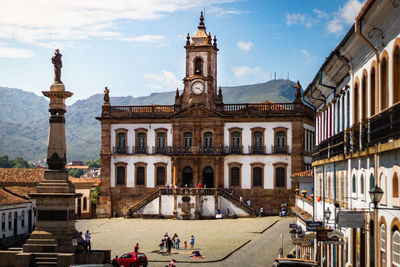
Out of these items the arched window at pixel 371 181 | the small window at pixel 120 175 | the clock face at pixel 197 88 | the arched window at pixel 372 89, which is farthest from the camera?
the small window at pixel 120 175

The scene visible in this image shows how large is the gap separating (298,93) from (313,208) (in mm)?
35462

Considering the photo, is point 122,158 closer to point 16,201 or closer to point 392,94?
point 16,201

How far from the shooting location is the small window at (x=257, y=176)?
222ft

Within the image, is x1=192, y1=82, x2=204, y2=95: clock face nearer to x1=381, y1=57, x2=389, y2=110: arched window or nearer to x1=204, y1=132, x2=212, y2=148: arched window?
x1=204, y1=132, x2=212, y2=148: arched window

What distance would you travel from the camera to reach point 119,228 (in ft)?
192

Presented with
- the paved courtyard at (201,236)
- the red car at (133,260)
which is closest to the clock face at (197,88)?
the paved courtyard at (201,236)

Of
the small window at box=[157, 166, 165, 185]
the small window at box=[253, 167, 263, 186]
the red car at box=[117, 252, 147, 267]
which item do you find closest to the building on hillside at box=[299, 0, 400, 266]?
the red car at box=[117, 252, 147, 267]

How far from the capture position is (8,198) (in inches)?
2379

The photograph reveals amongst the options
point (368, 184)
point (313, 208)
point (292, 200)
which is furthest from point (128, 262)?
point (292, 200)

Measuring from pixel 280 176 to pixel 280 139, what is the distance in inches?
138

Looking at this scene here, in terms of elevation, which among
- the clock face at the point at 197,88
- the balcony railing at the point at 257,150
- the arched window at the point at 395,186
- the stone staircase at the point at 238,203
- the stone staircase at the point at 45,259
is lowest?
the stone staircase at the point at 45,259

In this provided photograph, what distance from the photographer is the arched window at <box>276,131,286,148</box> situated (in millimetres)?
67312

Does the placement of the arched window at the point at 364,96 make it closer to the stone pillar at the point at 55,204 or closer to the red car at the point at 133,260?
the stone pillar at the point at 55,204

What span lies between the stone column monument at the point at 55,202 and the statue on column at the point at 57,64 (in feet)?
3.54
